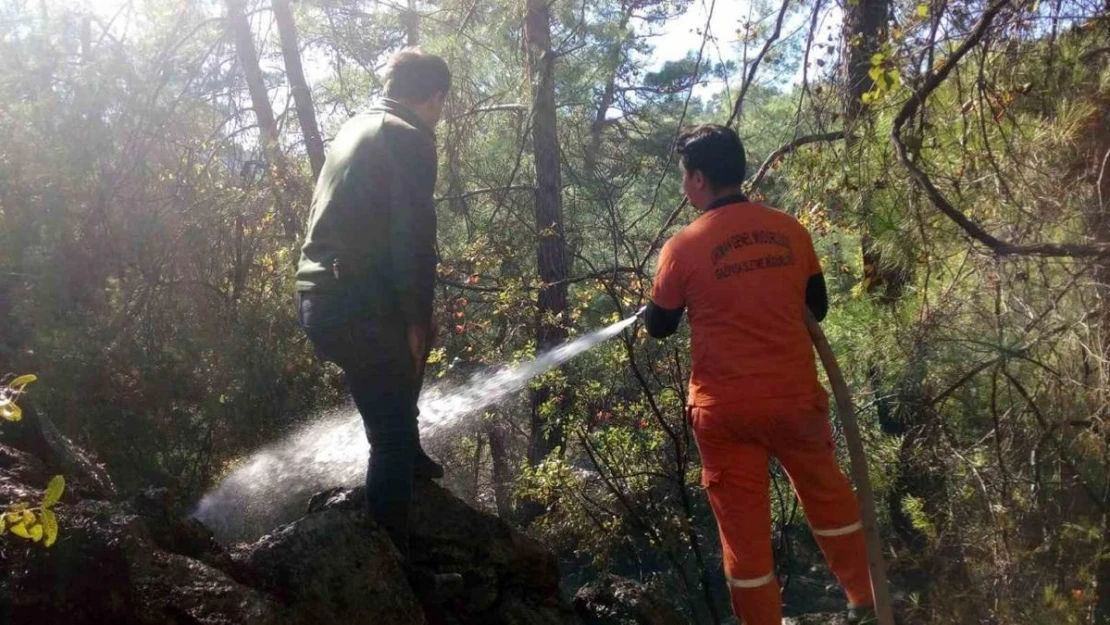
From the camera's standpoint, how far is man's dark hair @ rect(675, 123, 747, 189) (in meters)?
3.41

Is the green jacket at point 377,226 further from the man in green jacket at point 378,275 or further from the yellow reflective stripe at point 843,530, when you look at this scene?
the yellow reflective stripe at point 843,530

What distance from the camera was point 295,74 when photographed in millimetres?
9227

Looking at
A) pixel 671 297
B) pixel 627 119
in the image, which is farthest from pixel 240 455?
pixel 627 119

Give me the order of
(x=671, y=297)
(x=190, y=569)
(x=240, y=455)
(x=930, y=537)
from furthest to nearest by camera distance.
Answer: (x=240, y=455) < (x=930, y=537) < (x=671, y=297) < (x=190, y=569)

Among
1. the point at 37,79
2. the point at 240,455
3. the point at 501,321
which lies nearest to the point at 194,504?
the point at 240,455

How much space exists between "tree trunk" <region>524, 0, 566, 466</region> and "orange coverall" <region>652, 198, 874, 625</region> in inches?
107

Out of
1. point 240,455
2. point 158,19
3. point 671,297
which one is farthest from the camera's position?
point 158,19

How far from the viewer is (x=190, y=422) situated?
8055mm

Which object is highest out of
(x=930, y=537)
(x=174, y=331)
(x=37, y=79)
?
(x=37, y=79)

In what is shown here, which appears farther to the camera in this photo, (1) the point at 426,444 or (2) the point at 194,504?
(1) the point at 426,444

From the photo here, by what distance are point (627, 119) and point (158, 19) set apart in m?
5.49

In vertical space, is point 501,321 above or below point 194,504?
above

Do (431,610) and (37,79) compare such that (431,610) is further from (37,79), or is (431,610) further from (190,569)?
(37,79)

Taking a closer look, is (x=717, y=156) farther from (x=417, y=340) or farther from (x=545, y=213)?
(x=545, y=213)
